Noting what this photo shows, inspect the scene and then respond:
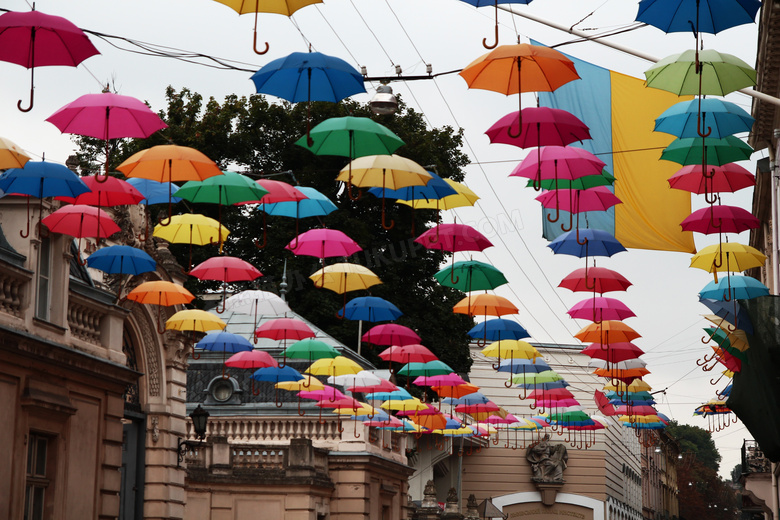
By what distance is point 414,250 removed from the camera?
1336 inches

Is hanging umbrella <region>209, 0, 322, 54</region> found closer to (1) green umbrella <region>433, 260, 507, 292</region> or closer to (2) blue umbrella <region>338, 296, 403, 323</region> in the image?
(1) green umbrella <region>433, 260, 507, 292</region>

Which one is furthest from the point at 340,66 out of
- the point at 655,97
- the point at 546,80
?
the point at 655,97

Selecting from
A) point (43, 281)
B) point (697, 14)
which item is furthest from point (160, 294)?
point (697, 14)

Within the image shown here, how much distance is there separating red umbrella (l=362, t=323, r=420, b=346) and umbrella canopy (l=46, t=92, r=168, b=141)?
370 inches

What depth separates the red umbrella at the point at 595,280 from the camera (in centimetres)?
1919

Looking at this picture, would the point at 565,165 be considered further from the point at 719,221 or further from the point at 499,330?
the point at 499,330

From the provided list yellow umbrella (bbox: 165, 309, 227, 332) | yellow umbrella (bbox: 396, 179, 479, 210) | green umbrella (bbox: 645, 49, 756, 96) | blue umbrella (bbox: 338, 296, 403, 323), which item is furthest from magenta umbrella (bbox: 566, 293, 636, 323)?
green umbrella (bbox: 645, 49, 756, 96)

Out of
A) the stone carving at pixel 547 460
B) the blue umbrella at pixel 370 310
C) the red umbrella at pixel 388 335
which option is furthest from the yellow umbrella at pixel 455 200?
the stone carving at pixel 547 460

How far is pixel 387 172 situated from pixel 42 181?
4302mm

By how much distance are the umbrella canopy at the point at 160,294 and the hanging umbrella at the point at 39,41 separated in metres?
6.56

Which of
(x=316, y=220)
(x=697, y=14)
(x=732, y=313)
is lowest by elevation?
(x=732, y=313)

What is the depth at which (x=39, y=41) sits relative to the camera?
10.7m

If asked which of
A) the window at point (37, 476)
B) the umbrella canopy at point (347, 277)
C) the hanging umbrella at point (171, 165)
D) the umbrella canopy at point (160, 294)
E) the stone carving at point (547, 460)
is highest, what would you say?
the hanging umbrella at point (171, 165)

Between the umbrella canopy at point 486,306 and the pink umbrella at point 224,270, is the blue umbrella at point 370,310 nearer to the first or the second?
the umbrella canopy at point 486,306
